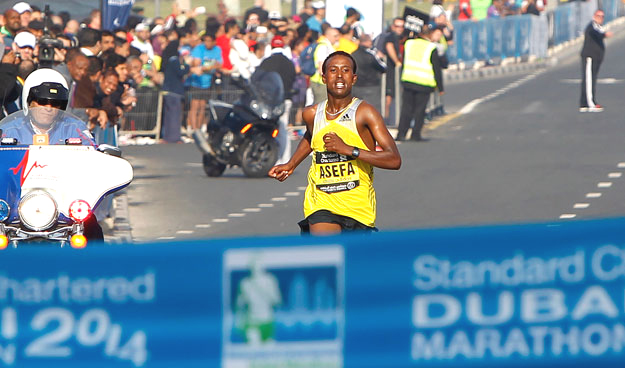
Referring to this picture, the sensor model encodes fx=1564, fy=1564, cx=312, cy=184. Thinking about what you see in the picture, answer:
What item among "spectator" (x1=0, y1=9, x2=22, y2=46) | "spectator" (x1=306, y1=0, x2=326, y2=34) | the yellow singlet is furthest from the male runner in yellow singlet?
"spectator" (x1=306, y1=0, x2=326, y2=34)

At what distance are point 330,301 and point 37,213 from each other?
3.68 m

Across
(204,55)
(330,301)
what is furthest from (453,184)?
(330,301)

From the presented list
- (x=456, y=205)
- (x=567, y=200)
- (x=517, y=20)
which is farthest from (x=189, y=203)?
(x=517, y=20)

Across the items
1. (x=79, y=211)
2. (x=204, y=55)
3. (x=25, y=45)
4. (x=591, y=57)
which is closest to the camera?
(x=79, y=211)

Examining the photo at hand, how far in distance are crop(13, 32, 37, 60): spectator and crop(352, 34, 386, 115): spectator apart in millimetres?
8205

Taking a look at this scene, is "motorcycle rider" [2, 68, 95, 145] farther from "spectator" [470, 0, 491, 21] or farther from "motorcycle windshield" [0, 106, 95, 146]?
"spectator" [470, 0, 491, 21]

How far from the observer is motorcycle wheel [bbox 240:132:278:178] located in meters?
20.2

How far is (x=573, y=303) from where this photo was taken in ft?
17.3

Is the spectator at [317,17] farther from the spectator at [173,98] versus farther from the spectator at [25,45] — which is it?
the spectator at [25,45]

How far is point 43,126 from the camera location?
9.78m

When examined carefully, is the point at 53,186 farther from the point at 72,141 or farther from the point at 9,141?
the point at 9,141

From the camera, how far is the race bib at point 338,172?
905cm

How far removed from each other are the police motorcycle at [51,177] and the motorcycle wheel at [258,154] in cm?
1046

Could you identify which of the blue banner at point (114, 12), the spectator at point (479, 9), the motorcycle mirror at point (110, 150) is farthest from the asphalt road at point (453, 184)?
the spectator at point (479, 9)
